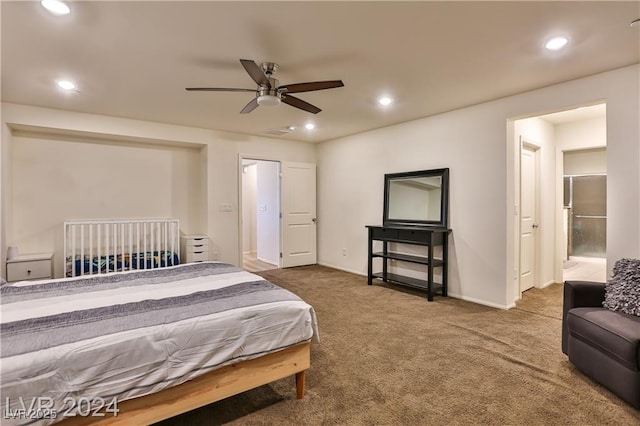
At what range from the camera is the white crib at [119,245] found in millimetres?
4262

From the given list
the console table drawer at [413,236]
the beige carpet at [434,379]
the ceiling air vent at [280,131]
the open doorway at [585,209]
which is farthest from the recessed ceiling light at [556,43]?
the open doorway at [585,209]

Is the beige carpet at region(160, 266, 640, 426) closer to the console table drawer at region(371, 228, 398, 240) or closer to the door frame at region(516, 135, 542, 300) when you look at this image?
the door frame at region(516, 135, 542, 300)

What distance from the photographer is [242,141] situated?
5598mm

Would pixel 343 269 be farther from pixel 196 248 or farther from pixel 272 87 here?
pixel 272 87

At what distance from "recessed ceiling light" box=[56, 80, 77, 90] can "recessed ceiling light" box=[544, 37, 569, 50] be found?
14.2ft

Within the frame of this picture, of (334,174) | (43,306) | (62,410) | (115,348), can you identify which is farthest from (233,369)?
(334,174)

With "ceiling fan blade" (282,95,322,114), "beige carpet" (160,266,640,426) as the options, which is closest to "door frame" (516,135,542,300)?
"beige carpet" (160,266,640,426)

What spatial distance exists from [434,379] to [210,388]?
60.3 inches

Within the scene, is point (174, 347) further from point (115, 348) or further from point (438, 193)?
point (438, 193)

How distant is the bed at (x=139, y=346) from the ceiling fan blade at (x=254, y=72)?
158 cm

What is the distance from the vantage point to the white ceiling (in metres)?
2.04

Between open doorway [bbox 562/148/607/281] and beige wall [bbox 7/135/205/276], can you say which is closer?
beige wall [bbox 7/135/205/276]

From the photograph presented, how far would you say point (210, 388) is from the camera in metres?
1.69

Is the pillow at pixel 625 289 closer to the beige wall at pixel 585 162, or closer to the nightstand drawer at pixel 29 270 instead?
the beige wall at pixel 585 162
